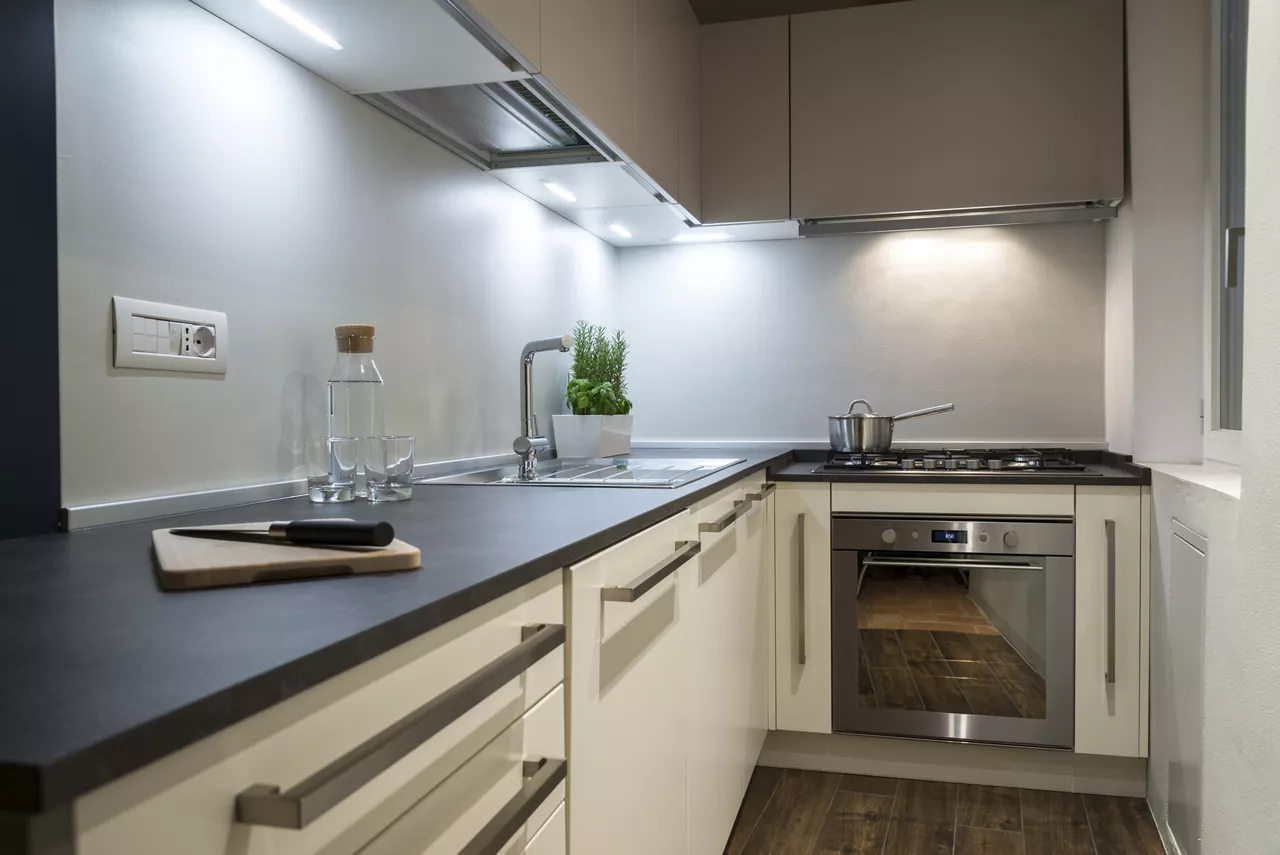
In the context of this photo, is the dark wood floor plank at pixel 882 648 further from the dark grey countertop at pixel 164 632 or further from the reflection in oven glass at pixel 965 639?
the dark grey countertop at pixel 164 632

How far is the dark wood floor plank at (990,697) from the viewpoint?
8.22ft

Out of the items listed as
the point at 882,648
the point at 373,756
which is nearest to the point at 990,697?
the point at 882,648

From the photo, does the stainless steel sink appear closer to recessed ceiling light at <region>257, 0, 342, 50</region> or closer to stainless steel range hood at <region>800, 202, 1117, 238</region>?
recessed ceiling light at <region>257, 0, 342, 50</region>

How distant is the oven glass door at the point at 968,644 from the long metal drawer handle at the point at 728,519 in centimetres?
57

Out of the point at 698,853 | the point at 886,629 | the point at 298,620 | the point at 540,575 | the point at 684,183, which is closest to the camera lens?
the point at 298,620

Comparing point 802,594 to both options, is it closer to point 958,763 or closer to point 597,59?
point 958,763

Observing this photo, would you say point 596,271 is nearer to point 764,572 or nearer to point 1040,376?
point 764,572

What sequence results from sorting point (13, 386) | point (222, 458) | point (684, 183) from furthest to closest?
point (684, 183), point (222, 458), point (13, 386)

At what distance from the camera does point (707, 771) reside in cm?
190

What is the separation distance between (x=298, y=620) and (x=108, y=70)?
0.96m

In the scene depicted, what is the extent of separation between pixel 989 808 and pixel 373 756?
230cm

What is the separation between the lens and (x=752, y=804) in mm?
2490

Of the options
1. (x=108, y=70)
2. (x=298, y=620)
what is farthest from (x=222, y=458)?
(x=298, y=620)

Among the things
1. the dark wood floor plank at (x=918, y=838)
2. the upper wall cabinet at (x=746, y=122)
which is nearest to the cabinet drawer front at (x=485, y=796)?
the dark wood floor plank at (x=918, y=838)
